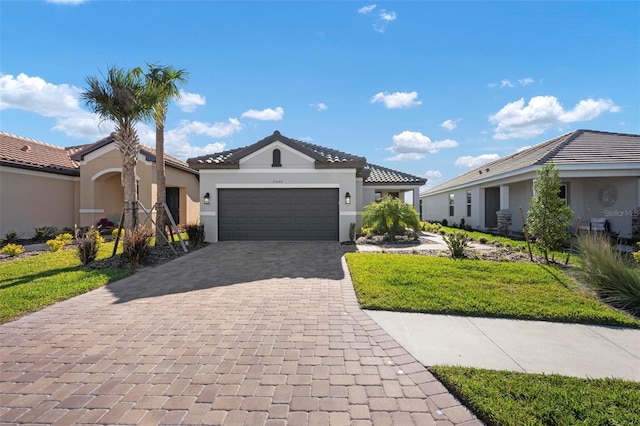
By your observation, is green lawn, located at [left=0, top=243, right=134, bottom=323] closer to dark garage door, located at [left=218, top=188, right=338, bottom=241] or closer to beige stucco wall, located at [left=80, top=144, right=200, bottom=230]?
dark garage door, located at [left=218, top=188, right=338, bottom=241]

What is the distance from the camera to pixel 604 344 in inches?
172

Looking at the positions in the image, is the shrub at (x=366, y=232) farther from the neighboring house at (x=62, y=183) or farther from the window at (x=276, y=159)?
the neighboring house at (x=62, y=183)

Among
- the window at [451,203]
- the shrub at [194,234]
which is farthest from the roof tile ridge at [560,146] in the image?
the shrub at [194,234]

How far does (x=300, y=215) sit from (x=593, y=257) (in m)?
10.2

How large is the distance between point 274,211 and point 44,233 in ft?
34.7

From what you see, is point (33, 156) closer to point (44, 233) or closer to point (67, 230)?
point (67, 230)

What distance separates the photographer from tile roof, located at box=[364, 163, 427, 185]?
1970 cm

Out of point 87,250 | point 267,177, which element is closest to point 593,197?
point 267,177

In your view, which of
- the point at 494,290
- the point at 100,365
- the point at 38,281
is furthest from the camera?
the point at 38,281

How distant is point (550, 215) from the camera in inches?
367

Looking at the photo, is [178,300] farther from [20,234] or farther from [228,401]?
[20,234]

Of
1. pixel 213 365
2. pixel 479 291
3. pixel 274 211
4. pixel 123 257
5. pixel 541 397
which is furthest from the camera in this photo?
pixel 274 211

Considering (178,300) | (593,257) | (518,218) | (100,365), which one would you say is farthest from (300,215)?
(518,218)

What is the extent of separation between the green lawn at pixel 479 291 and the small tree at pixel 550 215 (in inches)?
44.4
